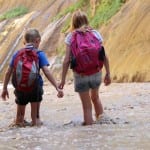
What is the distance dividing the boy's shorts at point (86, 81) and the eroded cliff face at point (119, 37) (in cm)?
1298

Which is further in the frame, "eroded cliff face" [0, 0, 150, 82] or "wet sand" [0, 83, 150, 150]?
"eroded cliff face" [0, 0, 150, 82]

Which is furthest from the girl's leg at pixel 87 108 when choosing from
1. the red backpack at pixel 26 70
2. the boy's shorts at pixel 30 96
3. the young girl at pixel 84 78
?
the red backpack at pixel 26 70

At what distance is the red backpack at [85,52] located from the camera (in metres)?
7.76

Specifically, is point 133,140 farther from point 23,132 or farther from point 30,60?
point 30,60

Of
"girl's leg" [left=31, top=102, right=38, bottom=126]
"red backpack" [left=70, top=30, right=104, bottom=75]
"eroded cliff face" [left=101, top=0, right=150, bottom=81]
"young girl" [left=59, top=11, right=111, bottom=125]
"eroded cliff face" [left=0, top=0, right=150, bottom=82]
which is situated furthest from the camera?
"eroded cliff face" [left=0, top=0, right=150, bottom=82]

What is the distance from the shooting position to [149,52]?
72.8 ft

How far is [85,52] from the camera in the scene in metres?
7.75

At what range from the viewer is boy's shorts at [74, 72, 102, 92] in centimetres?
796

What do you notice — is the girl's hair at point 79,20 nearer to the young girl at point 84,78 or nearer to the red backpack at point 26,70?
the young girl at point 84,78

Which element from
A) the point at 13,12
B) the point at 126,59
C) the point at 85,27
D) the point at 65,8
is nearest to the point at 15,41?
the point at 65,8

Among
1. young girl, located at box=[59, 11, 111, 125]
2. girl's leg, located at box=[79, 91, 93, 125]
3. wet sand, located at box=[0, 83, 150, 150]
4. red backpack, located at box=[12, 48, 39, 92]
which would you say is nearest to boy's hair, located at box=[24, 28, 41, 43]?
red backpack, located at box=[12, 48, 39, 92]

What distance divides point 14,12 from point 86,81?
39.6m

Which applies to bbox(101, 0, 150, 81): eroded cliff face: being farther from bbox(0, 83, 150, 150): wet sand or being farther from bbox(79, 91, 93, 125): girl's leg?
bbox(79, 91, 93, 125): girl's leg

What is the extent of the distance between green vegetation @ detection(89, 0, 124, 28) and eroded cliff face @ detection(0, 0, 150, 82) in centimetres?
88
